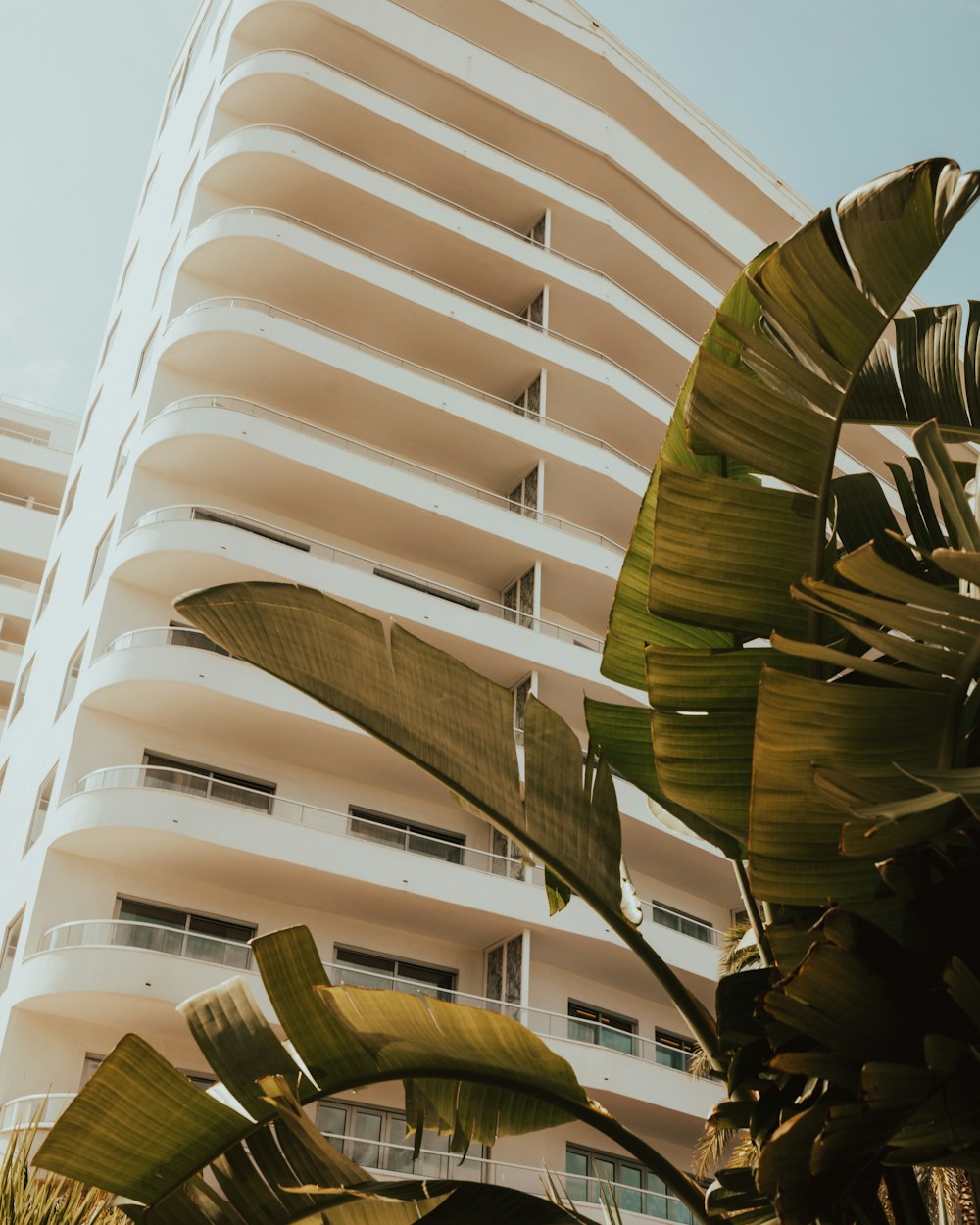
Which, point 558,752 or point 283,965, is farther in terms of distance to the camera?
point 558,752

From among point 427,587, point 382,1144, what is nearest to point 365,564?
point 427,587

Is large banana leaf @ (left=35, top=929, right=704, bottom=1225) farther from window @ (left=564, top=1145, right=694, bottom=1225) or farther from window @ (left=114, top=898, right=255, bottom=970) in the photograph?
window @ (left=564, top=1145, right=694, bottom=1225)

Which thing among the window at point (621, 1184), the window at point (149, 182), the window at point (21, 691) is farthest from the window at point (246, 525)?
the window at point (149, 182)

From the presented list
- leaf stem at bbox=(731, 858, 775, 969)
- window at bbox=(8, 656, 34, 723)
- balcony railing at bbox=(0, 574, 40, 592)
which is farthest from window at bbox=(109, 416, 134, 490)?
leaf stem at bbox=(731, 858, 775, 969)

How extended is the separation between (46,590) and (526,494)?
38.7 feet

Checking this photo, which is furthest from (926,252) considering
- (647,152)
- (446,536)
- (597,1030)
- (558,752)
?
(647,152)

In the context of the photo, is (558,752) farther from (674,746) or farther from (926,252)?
(926,252)

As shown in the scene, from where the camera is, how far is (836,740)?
A: 3.54m

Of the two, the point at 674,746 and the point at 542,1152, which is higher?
the point at 542,1152

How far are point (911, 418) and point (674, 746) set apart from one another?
1.45m

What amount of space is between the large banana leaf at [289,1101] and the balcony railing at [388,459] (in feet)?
58.8

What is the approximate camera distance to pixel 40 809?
21.4 meters

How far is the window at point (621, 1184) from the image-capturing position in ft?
64.4

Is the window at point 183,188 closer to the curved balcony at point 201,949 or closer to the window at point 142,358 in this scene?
the window at point 142,358
